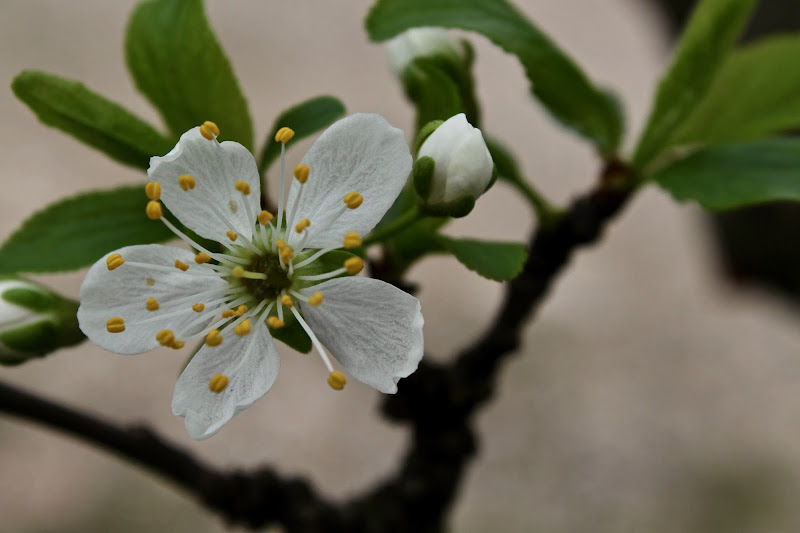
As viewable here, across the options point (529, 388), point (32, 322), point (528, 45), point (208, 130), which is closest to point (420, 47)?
point (528, 45)

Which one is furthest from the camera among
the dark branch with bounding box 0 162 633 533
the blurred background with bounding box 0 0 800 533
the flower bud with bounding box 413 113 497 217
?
the blurred background with bounding box 0 0 800 533

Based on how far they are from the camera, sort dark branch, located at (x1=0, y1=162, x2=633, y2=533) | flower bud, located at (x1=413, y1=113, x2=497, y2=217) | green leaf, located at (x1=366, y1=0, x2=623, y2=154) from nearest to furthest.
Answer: flower bud, located at (x1=413, y1=113, x2=497, y2=217) → green leaf, located at (x1=366, y1=0, x2=623, y2=154) → dark branch, located at (x1=0, y1=162, x2=633, y2=533)

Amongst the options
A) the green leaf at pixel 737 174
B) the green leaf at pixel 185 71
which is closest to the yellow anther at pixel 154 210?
the green leaf at pixel 185 71

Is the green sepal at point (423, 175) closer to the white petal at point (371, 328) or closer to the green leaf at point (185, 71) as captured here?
the white petal at point (371, 328)

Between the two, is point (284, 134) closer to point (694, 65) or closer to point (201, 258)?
point (201, 258)

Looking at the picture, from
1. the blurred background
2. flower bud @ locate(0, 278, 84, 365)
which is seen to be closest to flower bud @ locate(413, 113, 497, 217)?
flower bud @ locate(0, 278, 84, 365)

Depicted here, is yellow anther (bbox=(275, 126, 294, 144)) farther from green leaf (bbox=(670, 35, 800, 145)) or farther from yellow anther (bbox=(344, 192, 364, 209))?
green leaf (bbox=(670, 35, 800, 145))

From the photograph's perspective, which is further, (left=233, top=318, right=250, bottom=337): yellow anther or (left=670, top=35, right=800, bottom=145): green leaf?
(left=670, top=35, right=800, bottom=145): green leaf

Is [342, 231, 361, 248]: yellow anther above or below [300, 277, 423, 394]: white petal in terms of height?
above
